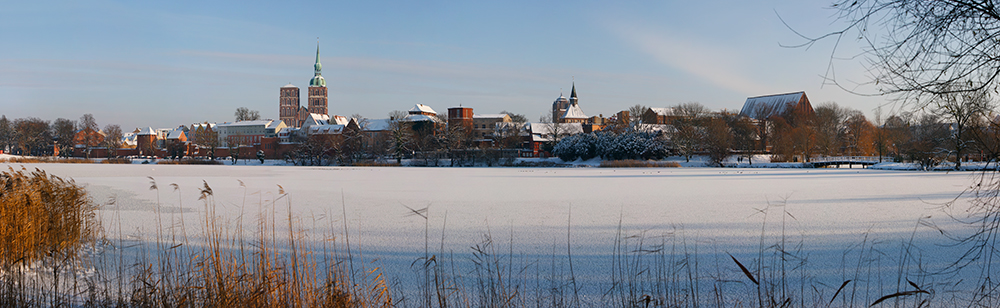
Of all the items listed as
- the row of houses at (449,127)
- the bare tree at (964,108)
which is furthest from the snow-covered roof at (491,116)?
the bare tree at (964,108)

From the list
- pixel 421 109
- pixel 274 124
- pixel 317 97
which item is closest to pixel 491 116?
pixel 421 109

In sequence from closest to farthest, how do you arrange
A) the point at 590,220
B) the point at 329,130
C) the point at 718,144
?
the point at 590,220 < the point at 718,144 < the point at 329,130

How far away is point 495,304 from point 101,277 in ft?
11.6

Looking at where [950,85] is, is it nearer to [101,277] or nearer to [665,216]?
[665,216]

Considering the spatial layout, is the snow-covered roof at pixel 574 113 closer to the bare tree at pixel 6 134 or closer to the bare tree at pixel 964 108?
the bare tree at pixel 6 134

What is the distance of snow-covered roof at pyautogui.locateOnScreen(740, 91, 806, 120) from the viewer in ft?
230

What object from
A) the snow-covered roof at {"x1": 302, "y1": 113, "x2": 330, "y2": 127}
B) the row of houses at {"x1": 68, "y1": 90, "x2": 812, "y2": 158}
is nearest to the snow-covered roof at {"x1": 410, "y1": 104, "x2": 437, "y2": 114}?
the row of houses at {"x1": 68, "y1": 90, "x2": 812, "y2": 158}

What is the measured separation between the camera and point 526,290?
4383 millimetres

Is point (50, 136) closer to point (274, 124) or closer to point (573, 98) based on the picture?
point (274, 124)

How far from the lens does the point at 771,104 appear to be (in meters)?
74.2

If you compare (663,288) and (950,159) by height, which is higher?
(950,159)

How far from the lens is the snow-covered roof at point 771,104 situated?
70.2 metres

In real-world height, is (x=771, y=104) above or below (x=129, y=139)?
above

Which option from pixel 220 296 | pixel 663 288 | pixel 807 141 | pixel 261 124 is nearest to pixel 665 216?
pixel 663 288
